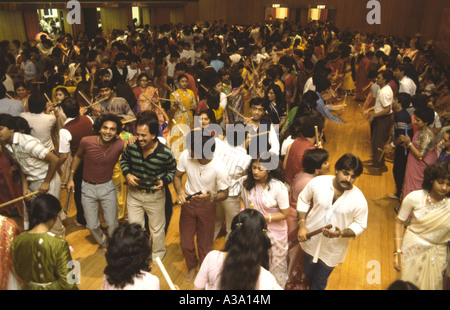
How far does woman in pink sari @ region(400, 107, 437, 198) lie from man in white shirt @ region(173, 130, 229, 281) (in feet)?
6.68

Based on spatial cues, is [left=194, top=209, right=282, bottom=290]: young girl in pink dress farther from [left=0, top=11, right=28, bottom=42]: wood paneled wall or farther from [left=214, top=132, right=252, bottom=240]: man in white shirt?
[left=0, top=11, right=28, bottom=42]: wood paneled wall

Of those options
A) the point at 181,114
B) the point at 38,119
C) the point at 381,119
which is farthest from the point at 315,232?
the point at 381,119

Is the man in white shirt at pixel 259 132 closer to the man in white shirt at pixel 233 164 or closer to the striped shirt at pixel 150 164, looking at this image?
the man in white shirt at pixel 233 164

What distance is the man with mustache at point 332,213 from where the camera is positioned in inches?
98.5

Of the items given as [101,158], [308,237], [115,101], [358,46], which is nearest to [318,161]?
[308,237]

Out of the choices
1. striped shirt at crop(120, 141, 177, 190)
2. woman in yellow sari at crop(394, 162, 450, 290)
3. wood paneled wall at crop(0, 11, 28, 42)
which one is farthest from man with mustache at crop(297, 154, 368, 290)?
wood paneled wall at crop(0, 11, 28, 42)

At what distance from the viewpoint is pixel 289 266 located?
122 inches

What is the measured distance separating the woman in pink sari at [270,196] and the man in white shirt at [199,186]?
254 millimetres

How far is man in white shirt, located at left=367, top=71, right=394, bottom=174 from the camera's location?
526 cm

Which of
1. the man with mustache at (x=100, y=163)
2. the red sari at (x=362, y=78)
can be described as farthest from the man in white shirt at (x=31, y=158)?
the red sari at (x=362, y=78)

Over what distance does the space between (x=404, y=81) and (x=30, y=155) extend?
5331 millimetres

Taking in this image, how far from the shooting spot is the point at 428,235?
8.13 feet

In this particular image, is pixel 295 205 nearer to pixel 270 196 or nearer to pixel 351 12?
pixel 270 196

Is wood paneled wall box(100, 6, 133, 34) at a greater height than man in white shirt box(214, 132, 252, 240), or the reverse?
wood paneled wall box(100, 6, 133, 34)
